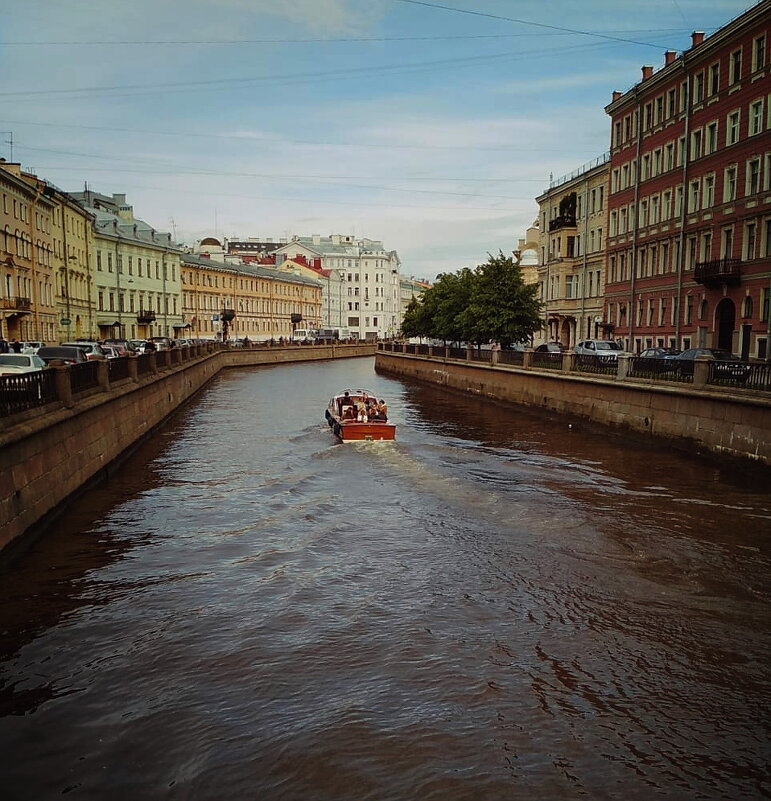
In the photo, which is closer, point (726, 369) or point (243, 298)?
point (726, 369)

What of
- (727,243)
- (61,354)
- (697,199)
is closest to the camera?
(61,354)

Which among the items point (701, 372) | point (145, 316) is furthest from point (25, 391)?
point (145, 316)

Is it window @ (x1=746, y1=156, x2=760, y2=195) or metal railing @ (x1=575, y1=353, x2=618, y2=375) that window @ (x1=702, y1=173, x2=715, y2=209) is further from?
metal railing @ (x1=575, y1=353, x2=618, y2=375)

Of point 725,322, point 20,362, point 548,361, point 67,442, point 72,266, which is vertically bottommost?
point 67,442

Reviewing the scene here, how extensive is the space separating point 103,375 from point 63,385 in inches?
171

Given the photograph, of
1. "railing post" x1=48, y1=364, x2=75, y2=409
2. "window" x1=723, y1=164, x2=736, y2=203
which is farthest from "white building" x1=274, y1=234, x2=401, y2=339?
"railing post" x1=48, y1=364, x2=75, y2=409

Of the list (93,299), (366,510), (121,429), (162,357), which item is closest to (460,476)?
(366,510)

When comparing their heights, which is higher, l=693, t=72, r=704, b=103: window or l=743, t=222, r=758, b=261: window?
l=693, t=72, r=704, b=103: window

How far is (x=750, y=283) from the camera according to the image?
36.4m

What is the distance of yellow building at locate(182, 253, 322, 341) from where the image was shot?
89812mm

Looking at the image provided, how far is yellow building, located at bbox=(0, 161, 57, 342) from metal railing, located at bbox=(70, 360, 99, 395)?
27197mm

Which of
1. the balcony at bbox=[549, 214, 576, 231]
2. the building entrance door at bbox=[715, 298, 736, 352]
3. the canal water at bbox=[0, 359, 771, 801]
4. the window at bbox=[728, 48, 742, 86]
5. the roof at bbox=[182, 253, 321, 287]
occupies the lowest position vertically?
the canal water at bbox=[0, 359, 771, 801]

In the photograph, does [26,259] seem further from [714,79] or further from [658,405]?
[714,79]

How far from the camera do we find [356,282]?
14938 centimetres
